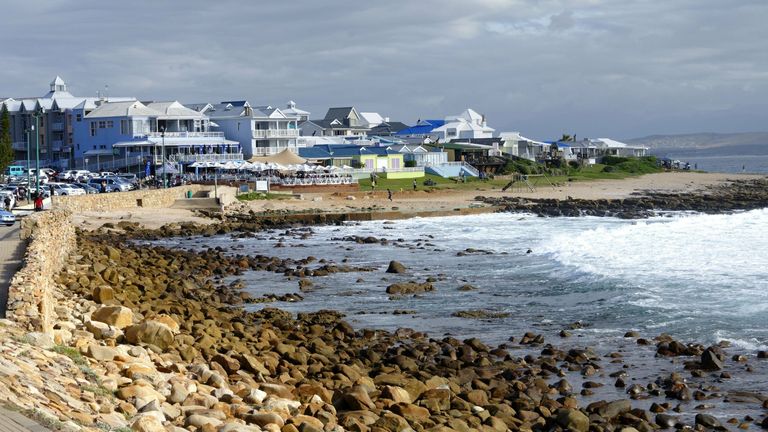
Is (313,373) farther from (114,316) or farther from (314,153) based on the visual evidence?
(314,153)

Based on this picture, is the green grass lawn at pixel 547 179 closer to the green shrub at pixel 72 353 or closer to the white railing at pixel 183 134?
the white railing at pixel 183 134

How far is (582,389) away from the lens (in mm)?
17203

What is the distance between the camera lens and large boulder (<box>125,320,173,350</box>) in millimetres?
16250

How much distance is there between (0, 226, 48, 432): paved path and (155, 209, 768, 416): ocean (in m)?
5.92

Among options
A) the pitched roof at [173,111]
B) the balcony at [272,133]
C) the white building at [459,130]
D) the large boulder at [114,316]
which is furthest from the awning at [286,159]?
the large boulder at [114,316]

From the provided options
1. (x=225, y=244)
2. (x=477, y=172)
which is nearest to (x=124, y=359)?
(x=225, y=244)

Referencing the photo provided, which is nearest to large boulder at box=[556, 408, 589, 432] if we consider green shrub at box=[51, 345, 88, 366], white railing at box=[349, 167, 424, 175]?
green shrub at box=[51, 345, 88, 366]

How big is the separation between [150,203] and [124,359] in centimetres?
3980

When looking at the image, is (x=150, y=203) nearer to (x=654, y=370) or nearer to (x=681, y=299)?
(x=681, y=299)

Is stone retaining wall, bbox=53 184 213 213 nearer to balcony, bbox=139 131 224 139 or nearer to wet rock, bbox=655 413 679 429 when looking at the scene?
balcony, bbox=139 131 224 139

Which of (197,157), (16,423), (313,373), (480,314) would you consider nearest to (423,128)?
(197,157)

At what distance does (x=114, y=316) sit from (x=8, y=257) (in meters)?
6.22

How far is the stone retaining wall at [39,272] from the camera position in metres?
14.6

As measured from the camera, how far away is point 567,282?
29.2m
